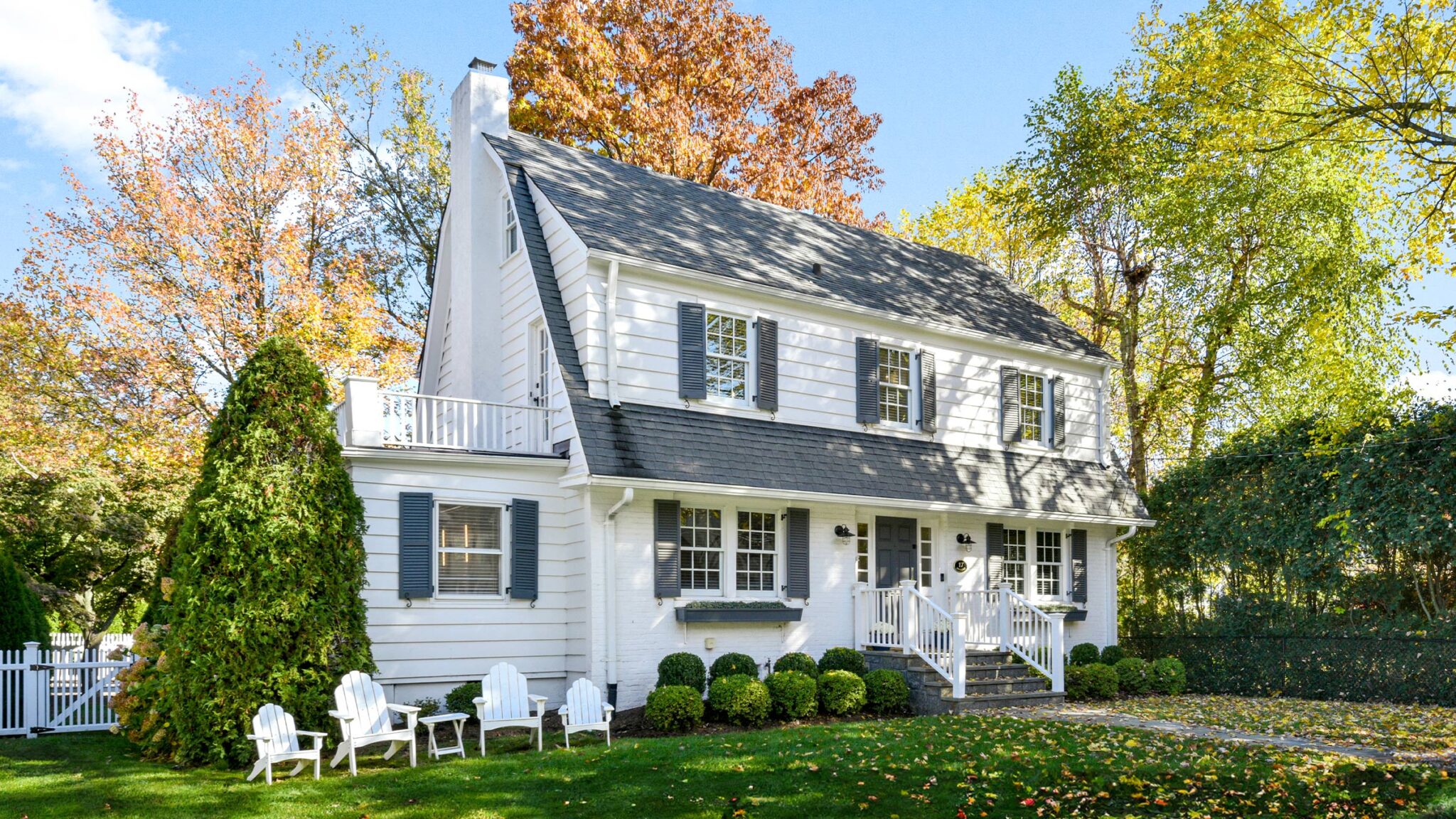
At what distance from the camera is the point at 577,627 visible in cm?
1332

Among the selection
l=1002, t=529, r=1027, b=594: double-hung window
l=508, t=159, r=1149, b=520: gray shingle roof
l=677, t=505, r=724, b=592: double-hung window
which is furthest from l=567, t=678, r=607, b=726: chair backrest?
l=1002, t=529, r=1027, b=594: double-hung window

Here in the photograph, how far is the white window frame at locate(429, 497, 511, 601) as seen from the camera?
Answer: 41.4 feet

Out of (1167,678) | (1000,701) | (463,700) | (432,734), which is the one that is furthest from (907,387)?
(432,734)

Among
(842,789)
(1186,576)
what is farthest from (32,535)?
(1186,576)

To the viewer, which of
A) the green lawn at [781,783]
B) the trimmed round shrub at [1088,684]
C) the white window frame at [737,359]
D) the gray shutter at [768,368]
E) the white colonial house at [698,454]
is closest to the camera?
the green lawn at [781,783]

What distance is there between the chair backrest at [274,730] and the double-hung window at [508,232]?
26.8 ft

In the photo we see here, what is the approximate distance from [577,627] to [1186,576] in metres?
11.5

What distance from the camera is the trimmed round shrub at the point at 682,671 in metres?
12.8

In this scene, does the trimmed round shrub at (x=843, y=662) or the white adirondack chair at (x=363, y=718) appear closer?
the white adirondack chair at (x=363, y=718)

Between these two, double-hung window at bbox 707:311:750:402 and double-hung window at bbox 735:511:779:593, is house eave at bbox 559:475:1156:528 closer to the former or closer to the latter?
double-hung window at bbox 735:511:779:593

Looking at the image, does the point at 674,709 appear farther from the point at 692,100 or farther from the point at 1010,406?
the point at 692,100

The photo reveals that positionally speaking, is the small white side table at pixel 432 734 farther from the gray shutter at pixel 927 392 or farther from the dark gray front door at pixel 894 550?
the gray shutter at pixel 927 392

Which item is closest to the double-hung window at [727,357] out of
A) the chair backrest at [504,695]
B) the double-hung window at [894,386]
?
the double-hung window at [894,386]

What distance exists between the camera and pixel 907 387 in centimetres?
1695
